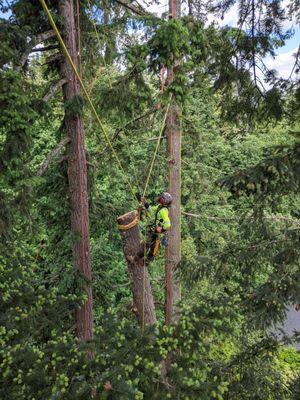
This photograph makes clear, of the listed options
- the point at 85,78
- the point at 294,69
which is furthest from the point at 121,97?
the point at 294,69

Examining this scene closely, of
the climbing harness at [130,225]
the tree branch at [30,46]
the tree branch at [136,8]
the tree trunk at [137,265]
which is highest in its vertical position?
the tree branch at [136,8]

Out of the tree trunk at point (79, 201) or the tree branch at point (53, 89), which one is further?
the tree trunk at point (79, 201)

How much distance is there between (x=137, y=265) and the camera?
605cm

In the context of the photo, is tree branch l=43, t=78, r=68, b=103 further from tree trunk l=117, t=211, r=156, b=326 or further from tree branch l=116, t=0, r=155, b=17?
tree trunk l=117, t=211, r=156, b=326

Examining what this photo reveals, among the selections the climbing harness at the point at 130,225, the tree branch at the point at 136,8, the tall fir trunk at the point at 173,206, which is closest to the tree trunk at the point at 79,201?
the climbing harness at the point at 130,225

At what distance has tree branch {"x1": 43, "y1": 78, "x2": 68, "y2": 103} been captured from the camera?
17.7ft

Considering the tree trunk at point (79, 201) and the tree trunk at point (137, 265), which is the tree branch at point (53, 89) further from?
the tree trunk at point (137, 265)

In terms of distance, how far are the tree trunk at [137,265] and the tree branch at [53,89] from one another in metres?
2.03

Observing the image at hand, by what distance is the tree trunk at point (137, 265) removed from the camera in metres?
→ 5.62

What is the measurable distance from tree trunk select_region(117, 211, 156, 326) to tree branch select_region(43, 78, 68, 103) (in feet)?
6.66

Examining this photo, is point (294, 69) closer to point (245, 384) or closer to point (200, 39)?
point (200, 39)

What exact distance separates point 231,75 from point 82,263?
3.62 meters

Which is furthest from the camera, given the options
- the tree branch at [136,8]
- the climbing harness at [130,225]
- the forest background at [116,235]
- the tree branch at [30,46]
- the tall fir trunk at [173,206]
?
the tall fir trunk at [173,206]

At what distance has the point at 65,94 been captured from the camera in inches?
233
